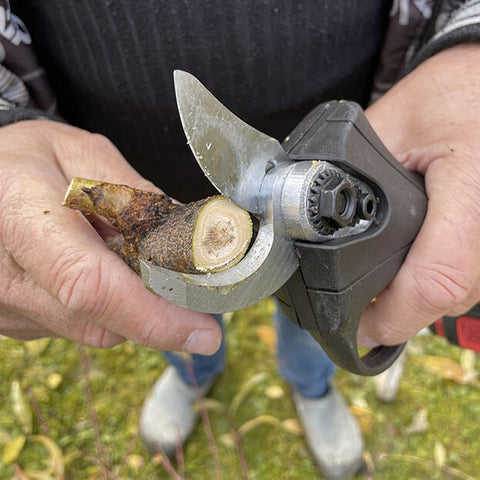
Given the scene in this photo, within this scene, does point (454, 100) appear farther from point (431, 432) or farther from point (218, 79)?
point (431, 432)

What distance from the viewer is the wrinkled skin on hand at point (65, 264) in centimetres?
83

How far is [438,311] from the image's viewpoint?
977 millimetres

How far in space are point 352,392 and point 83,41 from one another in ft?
6.17

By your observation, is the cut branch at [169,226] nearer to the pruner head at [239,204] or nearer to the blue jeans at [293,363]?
the pruner head at [239,204]

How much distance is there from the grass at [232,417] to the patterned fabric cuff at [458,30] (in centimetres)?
161

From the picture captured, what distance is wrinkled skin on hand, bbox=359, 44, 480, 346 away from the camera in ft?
3.02

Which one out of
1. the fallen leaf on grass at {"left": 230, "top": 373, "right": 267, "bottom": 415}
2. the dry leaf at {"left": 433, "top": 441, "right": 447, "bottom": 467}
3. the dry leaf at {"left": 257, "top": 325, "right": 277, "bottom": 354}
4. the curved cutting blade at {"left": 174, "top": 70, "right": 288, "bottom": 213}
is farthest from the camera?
the dry leaf at {"left": 257, "top": 325, "right": 277, "bottom": 354}

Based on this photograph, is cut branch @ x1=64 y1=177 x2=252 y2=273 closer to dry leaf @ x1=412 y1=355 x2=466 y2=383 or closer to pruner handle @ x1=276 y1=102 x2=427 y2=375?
pruner handle @ x1=276 y1=102 x2=427 y2=375

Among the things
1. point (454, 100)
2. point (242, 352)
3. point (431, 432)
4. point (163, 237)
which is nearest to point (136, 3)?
point (163, 237)

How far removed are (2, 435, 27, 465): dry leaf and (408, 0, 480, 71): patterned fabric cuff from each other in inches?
84.9

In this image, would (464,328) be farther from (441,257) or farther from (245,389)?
(245,389)

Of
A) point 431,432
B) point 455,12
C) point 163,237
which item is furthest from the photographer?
point 431,432

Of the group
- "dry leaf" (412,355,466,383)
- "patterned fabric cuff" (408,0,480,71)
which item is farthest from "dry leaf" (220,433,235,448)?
"patterned fabric cuff" (408,0,480,71)

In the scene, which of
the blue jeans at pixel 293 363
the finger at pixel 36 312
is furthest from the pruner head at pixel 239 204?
the blue jeans at pixel 293 363
